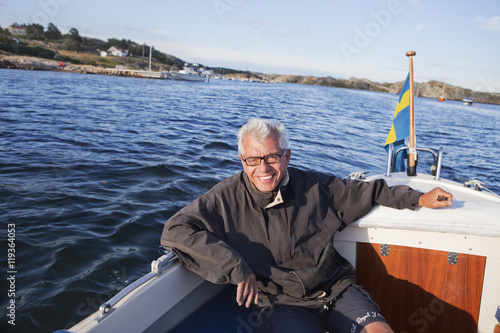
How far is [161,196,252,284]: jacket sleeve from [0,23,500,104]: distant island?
178 ft

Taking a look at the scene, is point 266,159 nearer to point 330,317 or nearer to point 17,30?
point 330,317

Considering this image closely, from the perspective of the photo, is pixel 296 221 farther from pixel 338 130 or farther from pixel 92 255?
pixel 338 130


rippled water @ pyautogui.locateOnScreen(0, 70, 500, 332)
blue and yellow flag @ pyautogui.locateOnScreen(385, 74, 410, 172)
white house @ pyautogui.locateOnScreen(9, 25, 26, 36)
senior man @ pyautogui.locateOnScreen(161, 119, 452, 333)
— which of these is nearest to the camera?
senior man @ pyautogui.locateOnScreen(161, 119, 452, 333)

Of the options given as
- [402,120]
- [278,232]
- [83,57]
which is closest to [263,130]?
[278,232]

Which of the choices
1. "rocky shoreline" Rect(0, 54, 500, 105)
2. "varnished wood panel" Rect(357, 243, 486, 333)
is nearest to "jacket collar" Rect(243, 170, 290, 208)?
"varnished wood panel" Rect(357, 243, 486, 333)

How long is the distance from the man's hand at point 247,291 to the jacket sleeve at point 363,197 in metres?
0.83

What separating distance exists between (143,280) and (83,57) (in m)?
86.8

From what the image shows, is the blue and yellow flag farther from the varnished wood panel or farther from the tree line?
the tree line

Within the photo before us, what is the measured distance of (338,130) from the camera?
51.7 ft

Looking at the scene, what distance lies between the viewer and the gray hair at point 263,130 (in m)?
2.20

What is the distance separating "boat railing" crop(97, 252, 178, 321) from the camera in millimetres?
1763

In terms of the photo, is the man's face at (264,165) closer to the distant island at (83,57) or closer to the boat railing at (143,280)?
the boat railing at (143,280)

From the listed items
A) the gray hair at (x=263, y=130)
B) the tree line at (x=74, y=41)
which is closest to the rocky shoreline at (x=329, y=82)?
the tree line at (x=74, y=41)

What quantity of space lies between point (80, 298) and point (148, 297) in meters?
1.47
